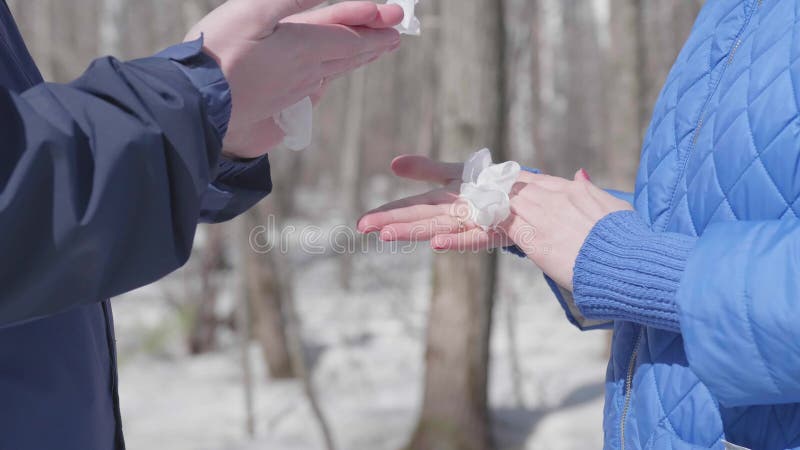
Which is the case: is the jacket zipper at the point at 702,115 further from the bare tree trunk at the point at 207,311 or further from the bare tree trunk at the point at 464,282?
the bare tree trunk at the point at 207,311

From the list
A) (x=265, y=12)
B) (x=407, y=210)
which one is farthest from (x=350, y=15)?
(x=407, y=210)

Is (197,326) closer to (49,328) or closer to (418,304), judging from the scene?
(418,304)

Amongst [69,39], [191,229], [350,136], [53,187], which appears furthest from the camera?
[69,39]

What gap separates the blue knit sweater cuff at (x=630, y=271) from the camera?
43.4 inches

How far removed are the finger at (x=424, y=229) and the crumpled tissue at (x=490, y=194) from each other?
3cm

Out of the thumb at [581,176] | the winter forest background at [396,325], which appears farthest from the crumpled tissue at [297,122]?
the winter forest background at [396,325]

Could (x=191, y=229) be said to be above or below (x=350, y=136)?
above

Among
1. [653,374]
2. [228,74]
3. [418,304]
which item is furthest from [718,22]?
[418,304]

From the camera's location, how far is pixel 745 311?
3.18 feet

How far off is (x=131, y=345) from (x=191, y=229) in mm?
7510

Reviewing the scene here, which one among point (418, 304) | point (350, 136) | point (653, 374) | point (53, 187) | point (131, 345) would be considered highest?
point (53, 187)

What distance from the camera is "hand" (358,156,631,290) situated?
1.25 meters

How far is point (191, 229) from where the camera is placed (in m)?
0.96

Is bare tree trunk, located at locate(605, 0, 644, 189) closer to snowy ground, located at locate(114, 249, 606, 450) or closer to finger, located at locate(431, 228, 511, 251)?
snowy ground, located at locate(114, 249, 606, 450)
